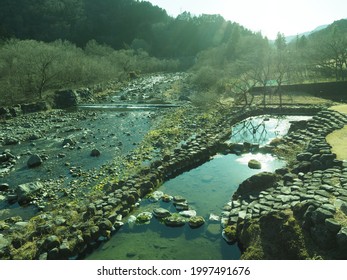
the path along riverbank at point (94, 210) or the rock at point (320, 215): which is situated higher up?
the rock at point (320, 215)

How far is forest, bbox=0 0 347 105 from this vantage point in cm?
4569

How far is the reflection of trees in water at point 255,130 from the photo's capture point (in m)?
27.4

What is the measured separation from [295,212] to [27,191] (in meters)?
13.1

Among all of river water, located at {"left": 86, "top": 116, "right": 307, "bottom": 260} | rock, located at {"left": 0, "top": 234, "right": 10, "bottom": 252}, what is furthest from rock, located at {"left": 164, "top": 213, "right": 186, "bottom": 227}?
rock, located at {"left": 0, "top": 234, "right": 10, "bottom": 252}

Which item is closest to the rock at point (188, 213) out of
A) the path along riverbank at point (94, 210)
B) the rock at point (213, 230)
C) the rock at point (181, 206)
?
the rock at point (181, 206)

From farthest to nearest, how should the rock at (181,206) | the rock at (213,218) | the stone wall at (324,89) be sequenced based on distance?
1. the stone wall at (324,89)
2. the rock at (181,206)
3. the rock at (213,218)

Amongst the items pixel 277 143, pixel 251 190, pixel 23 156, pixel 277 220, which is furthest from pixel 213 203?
pixel 23 156

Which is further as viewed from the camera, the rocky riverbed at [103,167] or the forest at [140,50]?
the forest at [140,50]

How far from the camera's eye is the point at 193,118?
33.5 m

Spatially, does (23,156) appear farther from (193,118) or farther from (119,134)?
(193,118)

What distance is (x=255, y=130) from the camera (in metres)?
30.2

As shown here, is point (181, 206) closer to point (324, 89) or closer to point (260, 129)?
point (260, 129)

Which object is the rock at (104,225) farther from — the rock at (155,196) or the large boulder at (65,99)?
the large boulder at (65,99)

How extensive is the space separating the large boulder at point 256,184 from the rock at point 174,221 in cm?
351
